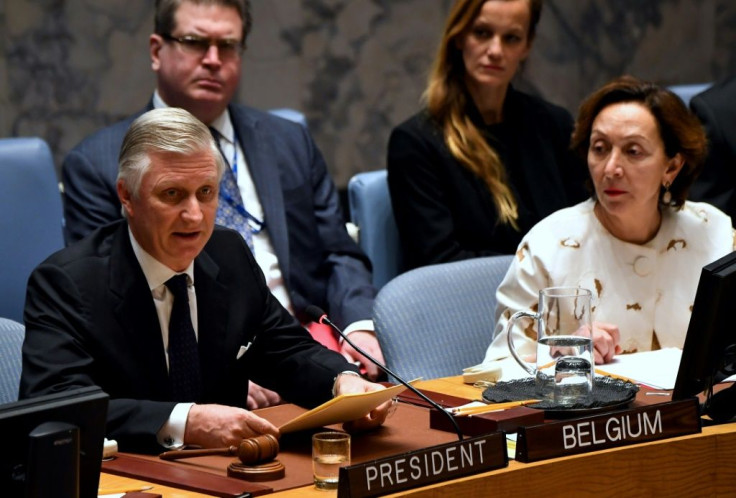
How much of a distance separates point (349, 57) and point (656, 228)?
1984mm

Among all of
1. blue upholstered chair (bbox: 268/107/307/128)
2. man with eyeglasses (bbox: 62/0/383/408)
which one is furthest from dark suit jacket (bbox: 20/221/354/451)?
blue upholstered chair (bbox: 268/107/307/128)

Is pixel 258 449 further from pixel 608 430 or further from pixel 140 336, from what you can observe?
pixel 608 430

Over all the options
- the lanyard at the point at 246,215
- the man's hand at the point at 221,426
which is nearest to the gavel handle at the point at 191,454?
the man's hand at the point at 221,426

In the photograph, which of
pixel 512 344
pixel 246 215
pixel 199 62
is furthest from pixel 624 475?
pixel 199 62

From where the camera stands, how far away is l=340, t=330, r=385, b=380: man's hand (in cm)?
339

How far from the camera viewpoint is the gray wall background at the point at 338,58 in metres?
4.27

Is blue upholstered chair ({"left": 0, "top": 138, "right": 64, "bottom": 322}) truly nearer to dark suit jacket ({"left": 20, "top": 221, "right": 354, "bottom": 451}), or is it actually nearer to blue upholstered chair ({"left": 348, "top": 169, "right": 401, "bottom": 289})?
blue upholstered chair ({"left": 348, "top": 169, "right": 401, "bottom": 289})

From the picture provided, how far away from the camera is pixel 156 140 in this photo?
2414 millimetres

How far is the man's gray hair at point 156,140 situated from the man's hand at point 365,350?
1.10 meters

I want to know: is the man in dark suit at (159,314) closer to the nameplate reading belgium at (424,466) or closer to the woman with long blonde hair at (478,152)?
the nameplate reading belgium at (424,466)

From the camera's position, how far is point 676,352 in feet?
9.50

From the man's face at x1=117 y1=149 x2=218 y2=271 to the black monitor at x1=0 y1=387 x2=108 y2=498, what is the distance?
71cm

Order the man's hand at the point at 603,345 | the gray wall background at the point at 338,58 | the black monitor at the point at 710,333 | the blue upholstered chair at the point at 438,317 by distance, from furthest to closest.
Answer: the gray wall background at the point at 338,58, the blue upholstered chair at the point at 438,317, the man's hand at the point at 603,345, the black monitor at the point at 710,333

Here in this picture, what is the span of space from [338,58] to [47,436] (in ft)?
11.1
